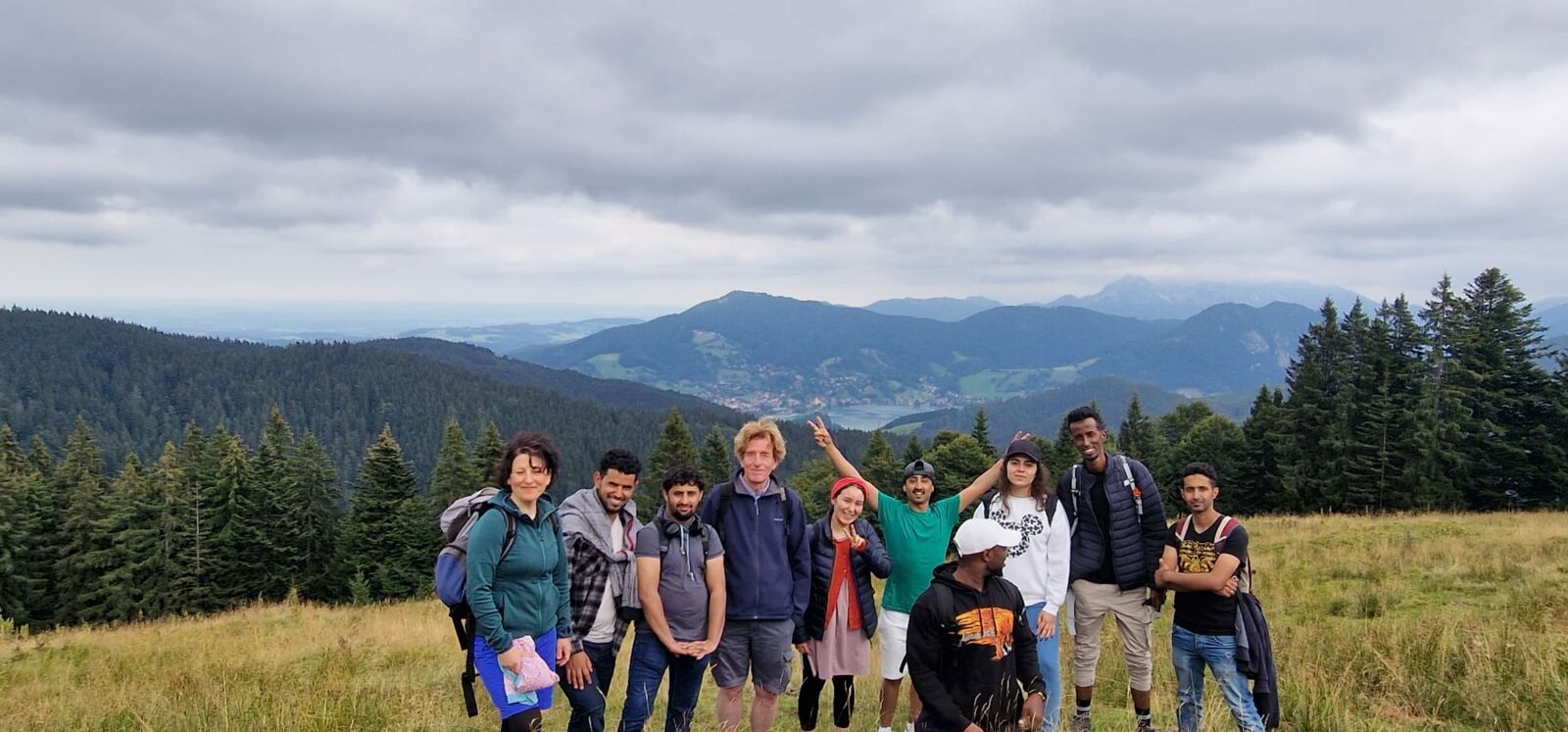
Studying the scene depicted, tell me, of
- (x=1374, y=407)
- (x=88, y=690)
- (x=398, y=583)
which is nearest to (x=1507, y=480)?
(x=1374, y=407)

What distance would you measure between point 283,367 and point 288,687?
667 ft

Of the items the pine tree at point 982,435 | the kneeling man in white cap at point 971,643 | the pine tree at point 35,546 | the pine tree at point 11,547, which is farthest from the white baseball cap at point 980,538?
the pine tree at point 982,435

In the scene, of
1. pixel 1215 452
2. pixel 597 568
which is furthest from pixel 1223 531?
pixel 1215 452

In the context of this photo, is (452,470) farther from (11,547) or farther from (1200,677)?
(1200,677)

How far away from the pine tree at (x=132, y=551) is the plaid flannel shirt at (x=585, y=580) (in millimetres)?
32579

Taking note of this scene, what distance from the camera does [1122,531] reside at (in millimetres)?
4891

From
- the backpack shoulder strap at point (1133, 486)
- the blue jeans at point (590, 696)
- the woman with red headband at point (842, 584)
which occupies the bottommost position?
the blue jeans at point (590, 696)

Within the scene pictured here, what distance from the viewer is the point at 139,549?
28.3 meters

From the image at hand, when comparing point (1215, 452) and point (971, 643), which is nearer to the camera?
point (971, 643)

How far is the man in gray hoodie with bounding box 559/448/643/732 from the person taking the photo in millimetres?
4285

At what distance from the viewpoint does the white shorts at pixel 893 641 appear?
15.8ft

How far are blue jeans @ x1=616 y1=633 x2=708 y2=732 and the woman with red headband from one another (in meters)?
0.80

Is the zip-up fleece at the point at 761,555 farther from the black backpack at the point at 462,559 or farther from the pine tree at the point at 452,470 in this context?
the pine tree at the point at 452,470

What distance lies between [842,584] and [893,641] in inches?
21.1
